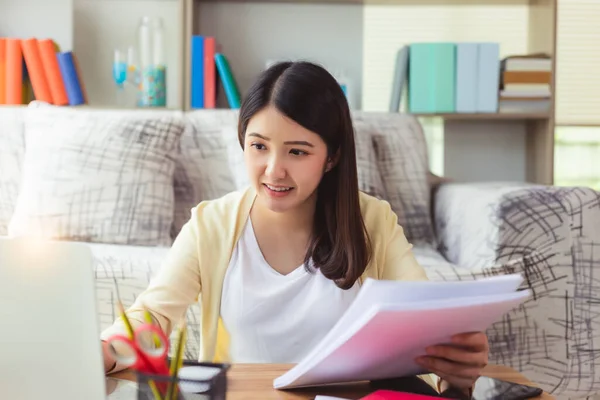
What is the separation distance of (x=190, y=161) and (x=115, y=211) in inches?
13.2

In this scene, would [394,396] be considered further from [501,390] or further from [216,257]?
[216,257]

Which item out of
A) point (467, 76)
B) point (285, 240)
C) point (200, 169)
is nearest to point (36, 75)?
point (200, 169)

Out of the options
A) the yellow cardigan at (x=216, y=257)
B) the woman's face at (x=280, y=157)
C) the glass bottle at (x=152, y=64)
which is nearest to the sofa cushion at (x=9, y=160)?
the glass bottle at (x=152, y=64)

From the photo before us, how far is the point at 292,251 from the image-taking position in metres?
1.24

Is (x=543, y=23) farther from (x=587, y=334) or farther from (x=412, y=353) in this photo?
(x=412, y=353)

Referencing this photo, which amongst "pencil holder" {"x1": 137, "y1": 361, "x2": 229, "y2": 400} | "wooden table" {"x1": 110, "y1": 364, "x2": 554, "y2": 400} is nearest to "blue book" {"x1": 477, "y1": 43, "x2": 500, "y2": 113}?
"wooden table" {"x1": 110, "y1": 364, "x2": 554, "y2": 400}

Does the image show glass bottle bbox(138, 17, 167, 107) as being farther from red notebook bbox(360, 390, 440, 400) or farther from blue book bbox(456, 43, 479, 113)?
red notebook bbox(360, 390, 440, 400)

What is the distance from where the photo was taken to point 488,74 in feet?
9.90

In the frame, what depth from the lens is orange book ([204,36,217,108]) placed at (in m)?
2.94

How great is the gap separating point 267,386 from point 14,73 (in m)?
2.34

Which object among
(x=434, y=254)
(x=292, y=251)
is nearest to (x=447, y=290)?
(x=292, y=251)

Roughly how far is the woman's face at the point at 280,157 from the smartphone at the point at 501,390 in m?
0.40

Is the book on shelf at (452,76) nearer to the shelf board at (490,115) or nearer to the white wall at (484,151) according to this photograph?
the shelf board at (490,115)

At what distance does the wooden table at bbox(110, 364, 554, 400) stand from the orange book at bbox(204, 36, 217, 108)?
2.14m
